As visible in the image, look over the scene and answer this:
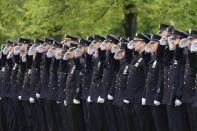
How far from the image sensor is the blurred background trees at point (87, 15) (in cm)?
1630

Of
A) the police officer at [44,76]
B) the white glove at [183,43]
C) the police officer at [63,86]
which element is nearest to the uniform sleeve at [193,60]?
the white glove at [183,43]

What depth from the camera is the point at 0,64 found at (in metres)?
13.2

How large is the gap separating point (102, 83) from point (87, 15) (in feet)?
29.7

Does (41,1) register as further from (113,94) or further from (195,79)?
(195,79)

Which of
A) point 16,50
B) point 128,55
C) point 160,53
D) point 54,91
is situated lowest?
point 54,91

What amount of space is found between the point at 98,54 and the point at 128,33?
8311mm

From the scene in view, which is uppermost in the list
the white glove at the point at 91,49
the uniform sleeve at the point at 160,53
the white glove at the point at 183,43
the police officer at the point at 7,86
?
the white glove at the point at 183,43

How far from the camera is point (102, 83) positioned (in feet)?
33.2

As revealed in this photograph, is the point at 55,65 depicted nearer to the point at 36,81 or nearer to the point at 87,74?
the point at 36,81

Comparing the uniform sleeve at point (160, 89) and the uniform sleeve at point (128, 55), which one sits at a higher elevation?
the uniform sleeve at point (128, 55)

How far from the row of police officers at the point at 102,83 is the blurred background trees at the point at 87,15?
4554 mm

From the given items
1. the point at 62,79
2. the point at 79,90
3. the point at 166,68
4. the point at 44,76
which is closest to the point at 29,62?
the point at 44,76

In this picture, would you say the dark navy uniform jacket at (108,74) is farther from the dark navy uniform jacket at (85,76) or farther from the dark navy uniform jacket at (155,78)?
the dark navy uniform jacket at (155,78)

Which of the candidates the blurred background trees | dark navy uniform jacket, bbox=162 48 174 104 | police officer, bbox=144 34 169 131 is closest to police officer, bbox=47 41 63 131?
police officer, bbox=144 34 169 131
